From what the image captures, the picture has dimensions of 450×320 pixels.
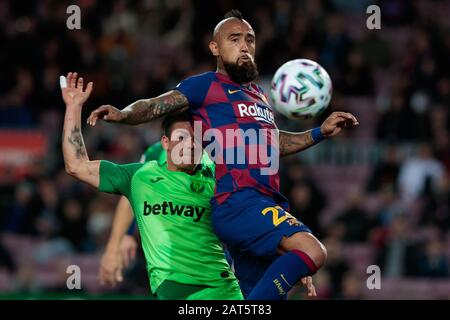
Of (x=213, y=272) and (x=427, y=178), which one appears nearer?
(x=213, y=272)

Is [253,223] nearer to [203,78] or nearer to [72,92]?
[203,78]

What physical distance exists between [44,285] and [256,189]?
6.98 m

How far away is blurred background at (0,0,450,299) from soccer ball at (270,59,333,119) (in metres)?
4.74

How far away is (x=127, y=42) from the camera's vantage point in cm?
1775

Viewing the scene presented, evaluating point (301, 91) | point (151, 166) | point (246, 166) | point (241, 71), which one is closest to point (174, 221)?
point (151, 166)

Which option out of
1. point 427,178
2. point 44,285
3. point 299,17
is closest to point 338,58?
point 299,17

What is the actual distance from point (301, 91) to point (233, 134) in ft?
3.27

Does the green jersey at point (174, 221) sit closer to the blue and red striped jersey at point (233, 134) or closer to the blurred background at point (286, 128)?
the blue and red striped jersey at point (233, 134)

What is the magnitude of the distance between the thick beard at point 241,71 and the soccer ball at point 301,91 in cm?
58

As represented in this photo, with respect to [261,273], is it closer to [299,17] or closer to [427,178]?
[427,178]

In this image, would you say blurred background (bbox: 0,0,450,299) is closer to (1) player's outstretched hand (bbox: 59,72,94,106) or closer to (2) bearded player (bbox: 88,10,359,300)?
(2) bearded player (bbox: 88,10,359,300)

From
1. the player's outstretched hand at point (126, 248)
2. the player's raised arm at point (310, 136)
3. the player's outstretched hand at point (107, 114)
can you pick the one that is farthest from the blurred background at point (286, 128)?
the player's outstretched hand at point (107, 114)

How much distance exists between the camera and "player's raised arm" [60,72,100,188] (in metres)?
7.49

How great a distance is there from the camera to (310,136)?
8023 millimetres
